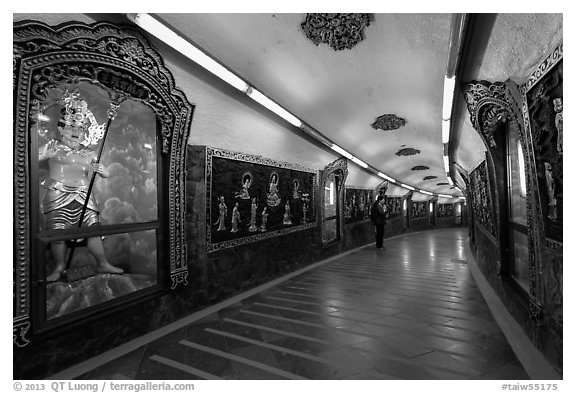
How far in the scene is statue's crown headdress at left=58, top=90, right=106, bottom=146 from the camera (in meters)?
2.71

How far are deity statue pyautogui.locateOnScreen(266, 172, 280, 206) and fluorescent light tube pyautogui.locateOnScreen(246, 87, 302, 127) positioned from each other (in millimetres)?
1289

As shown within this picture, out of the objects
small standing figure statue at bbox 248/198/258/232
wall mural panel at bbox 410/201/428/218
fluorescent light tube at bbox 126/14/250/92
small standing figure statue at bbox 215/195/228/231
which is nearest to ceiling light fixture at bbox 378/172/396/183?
wall mural panel at bbox 410/201/428/218

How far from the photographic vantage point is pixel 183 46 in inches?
114

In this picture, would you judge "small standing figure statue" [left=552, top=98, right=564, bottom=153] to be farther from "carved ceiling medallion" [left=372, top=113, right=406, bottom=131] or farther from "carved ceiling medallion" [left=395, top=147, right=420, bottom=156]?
"carved ceiling medallion" [left=395, top=147, right=420, bottom=156]

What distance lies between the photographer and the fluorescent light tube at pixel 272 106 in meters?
4.00

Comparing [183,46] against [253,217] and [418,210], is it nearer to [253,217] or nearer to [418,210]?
[253,217]

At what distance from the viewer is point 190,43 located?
289 cm

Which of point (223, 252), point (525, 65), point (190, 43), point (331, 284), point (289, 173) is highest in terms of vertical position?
point (190, 43)

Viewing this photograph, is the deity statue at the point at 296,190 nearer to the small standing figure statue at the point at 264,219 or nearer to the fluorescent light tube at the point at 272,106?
the small standing figure statue at the point at 264,219

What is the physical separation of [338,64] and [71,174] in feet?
11.3

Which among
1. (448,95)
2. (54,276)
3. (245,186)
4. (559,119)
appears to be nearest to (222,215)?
(245,186)

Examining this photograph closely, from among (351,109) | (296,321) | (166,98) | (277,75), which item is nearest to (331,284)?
(296,321)

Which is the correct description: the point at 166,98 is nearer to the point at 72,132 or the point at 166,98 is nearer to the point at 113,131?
the point at 113,131

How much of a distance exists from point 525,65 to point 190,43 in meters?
3.11
